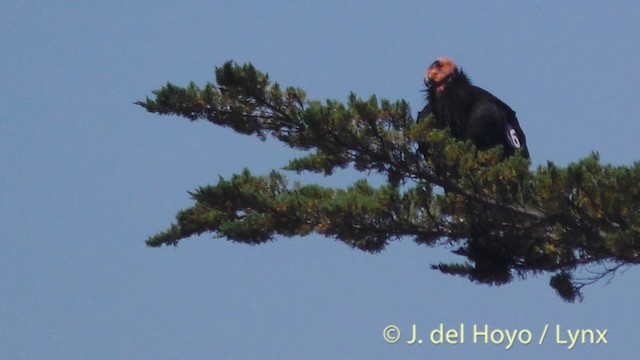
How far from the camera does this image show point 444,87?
1628 cm

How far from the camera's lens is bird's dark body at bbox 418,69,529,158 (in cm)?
1575

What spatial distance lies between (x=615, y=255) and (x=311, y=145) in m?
2.42

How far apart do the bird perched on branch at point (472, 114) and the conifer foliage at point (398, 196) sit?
1.48 metres

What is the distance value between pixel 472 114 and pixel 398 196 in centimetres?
219

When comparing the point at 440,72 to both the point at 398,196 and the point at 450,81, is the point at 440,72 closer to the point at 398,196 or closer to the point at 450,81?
the point at 450,81

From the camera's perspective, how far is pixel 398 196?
13.9m

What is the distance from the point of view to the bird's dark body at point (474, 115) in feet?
51.7

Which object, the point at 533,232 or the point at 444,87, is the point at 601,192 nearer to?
the point at 533,232

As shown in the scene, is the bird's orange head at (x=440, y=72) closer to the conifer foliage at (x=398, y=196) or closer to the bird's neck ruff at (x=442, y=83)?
the bird's neck ruff at (x=442, y=83)

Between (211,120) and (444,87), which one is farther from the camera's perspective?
(444,87)

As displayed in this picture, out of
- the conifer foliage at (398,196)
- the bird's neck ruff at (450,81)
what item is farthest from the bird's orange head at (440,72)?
the conifer foliage at (398,196)

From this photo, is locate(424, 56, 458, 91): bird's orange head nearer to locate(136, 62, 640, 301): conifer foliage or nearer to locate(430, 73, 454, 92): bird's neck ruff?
locate(430, 73, 454, 92): bird's neck ruff

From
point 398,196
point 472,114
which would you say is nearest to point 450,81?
point 472,114

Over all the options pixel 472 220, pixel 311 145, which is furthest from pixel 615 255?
pixel 311 145
